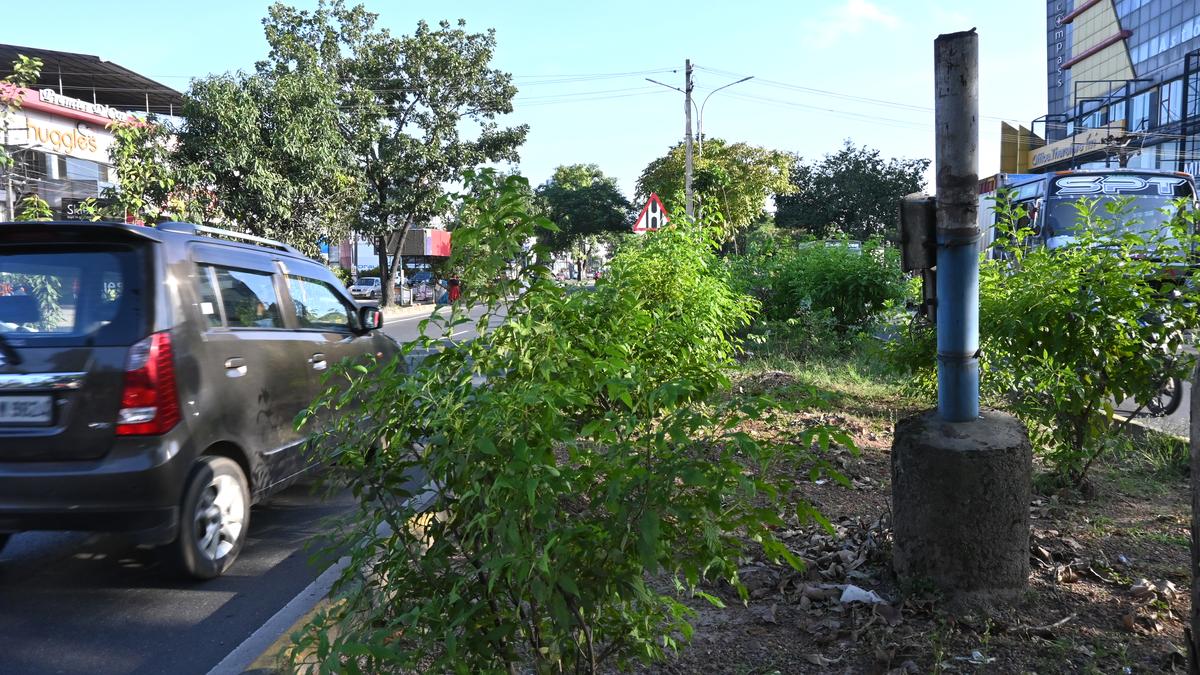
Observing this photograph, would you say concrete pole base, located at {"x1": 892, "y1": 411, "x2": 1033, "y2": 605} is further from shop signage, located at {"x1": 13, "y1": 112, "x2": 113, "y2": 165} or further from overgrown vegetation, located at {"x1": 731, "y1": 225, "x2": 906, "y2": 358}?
shop signage, located at {"x1": 13, "y1": 112, "x2": 113, "y2": 165}

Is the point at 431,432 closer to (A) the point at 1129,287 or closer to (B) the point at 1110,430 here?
(A) the point at 1129,287

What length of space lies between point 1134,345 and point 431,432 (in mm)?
3688

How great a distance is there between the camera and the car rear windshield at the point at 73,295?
3.89 meters

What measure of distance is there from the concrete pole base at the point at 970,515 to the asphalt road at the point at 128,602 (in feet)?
5.86

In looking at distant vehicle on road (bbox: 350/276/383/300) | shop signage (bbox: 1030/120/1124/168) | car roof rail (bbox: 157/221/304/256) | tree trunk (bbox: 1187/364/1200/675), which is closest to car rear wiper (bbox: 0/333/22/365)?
car roof rail (bbox: 157/221/304/256)

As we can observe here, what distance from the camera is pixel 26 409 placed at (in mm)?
3812

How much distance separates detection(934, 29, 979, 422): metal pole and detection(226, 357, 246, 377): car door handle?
3.45 meters

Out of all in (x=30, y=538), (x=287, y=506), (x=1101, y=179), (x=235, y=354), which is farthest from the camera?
(x=1101, y=179)

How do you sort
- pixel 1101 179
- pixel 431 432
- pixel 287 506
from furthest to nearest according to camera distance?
pixel 1101 179 → pixel 287 506 → pixel 431 432

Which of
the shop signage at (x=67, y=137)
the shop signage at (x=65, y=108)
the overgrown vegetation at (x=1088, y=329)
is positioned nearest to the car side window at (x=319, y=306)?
the overgrown vegetation at (x=1088, y=329)

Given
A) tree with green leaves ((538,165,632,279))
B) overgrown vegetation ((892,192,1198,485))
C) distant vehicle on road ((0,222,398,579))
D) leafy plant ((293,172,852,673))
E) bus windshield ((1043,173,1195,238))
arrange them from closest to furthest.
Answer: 1. leafy plant ((293,172,852,673))
2. distant vehicle on road ((0,222,398,579))
3. overgrown vegetation ((892,192,1198,485))
4. bus windshield ((1043,173,1195,238))
5. tree with green leaves ((538,165,632,279))

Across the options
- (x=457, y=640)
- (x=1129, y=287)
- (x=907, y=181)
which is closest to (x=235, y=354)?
(x=457, y=640)

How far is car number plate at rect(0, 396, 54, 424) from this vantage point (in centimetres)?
380

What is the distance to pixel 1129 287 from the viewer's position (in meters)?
4.13
